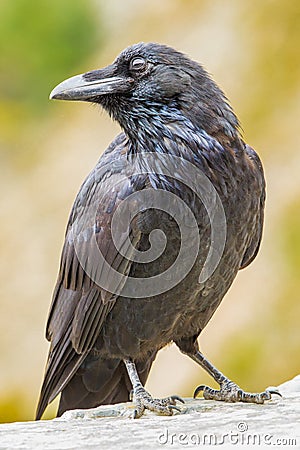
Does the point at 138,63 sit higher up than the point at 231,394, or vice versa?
the point at 138,63

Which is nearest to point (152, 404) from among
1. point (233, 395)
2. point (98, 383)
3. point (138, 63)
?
point (233, 395)

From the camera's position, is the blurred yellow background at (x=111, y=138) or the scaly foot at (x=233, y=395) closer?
the scaly foot at (x=233, y=395)

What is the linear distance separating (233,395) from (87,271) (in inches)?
36.4

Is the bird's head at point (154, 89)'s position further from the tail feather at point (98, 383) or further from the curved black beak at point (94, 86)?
the tail feather at point (98, 383)

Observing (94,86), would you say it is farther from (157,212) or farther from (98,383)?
(98,383)

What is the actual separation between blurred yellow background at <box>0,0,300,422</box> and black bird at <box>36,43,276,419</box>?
4.73 metres

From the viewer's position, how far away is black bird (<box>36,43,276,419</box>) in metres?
4.30

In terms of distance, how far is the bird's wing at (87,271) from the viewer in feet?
14.5

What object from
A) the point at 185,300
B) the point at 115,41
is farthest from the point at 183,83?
the point at 115,41

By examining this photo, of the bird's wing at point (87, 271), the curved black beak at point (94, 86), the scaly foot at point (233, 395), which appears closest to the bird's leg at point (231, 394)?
the scaly foot at point (233, 395)

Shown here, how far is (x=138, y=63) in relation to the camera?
4.46 m

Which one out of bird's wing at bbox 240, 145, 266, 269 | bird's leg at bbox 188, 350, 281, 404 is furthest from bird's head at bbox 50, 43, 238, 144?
bird's leg at bbox 188, 350, 281, 404

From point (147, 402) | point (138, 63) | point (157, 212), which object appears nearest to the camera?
point (157, 212)

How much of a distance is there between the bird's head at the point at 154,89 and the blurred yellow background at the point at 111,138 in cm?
510
